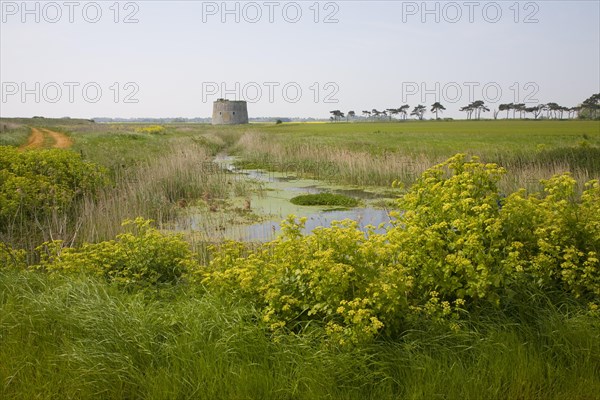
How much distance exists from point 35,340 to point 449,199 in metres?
3.99

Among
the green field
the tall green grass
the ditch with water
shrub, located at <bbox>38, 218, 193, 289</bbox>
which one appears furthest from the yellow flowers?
the ditch with water

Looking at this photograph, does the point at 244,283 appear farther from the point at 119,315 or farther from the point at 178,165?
the point at 178,165

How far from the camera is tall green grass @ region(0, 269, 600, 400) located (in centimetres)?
365

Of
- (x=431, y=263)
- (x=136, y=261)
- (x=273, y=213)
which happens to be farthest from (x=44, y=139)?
(x=431, y=263)

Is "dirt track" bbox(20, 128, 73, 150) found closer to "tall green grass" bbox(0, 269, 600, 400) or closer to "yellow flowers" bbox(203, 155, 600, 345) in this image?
"tall green grass" bbox(0, 269, 600, 400)

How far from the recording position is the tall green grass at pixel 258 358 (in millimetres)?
3652

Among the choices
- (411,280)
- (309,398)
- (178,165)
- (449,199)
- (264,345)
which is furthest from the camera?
(178,165)

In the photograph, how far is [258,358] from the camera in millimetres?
3883

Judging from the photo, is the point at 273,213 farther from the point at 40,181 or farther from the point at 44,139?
the point at 44,139

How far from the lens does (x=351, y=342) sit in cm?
374

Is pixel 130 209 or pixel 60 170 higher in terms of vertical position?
pixel 60 170

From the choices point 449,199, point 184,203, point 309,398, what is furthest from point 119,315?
point 184,203

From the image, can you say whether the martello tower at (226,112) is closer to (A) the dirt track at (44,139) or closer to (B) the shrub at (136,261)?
(A) the dirt track at (44,139)

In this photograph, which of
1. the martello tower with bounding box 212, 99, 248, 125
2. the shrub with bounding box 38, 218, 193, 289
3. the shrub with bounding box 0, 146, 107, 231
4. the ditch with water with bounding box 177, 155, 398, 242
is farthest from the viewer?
the martello tower with bounding box 212, 99, 248, 125
